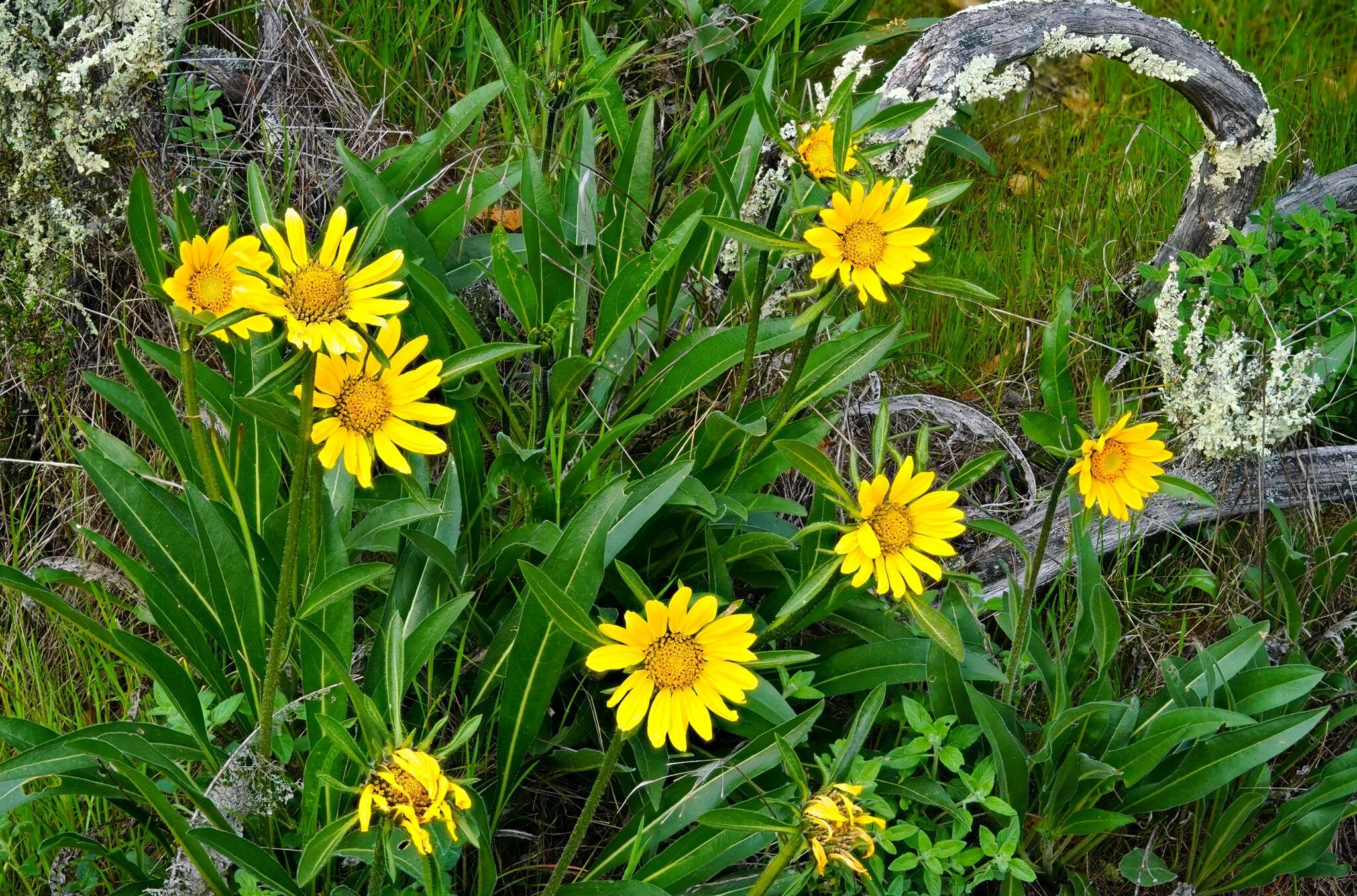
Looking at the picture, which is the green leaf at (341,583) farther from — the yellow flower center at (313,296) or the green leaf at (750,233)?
the green leaf at (750,233)

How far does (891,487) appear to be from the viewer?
145 centimetres

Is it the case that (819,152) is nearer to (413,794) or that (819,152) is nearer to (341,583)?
(341,583)

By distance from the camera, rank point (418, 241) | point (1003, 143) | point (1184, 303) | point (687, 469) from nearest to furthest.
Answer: point (687, 469) → point (418, 241) → point (1184, 303) → point (1003, 143)

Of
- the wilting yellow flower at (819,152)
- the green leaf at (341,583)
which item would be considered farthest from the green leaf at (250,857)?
the wilting yellow flower at (819,152)

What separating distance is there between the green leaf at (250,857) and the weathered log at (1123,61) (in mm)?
1641

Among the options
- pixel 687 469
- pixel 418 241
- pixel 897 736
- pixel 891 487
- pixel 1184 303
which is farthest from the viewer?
pixel 1184 303

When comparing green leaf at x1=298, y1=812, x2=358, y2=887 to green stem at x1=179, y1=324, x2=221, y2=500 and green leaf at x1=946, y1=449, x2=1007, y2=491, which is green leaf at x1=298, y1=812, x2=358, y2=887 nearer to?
green stem at x1=179, y1=324, x2=221, y2=500

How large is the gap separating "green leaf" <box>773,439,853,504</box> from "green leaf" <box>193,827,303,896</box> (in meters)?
0.80

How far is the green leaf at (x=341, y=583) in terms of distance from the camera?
1.42 m

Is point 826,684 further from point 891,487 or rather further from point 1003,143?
point 1003,143

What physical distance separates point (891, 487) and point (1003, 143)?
1.84 m

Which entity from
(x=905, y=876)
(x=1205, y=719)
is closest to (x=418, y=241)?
(x=905, y=876)

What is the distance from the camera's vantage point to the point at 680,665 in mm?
1278

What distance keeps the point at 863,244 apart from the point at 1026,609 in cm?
61
